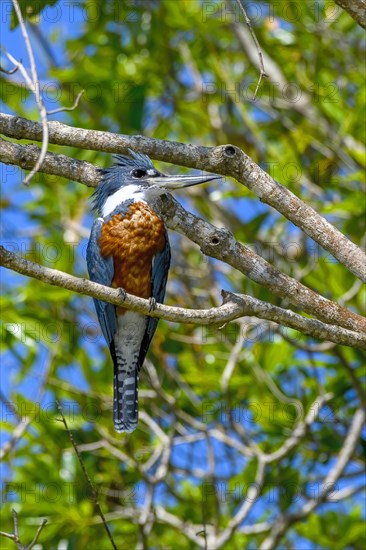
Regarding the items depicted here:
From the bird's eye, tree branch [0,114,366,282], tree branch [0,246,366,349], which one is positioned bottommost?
tree branch [0,246,366,349]

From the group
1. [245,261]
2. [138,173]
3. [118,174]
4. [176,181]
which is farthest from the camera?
[138,173]

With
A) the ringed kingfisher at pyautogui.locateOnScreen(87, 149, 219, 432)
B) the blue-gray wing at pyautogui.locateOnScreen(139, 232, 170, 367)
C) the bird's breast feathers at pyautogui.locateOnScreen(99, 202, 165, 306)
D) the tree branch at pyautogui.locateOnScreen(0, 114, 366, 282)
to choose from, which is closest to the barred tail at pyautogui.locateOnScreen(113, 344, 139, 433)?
the ringed kingfisher at pyautogui.locateOnScreen(87, 149, 219, 432)

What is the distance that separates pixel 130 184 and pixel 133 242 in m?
0.33

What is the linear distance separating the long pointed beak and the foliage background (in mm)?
1071

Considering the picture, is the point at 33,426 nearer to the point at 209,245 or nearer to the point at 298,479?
the point at 298,479

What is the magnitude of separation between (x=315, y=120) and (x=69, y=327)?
2.45 metres

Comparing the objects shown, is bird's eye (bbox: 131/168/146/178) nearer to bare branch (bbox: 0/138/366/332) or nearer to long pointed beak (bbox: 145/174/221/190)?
long pointed beak (bbox: 145/174/221/190)

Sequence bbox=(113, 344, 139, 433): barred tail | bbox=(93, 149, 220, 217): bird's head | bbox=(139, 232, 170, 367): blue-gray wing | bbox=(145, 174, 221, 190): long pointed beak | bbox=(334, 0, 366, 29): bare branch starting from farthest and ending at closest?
bbox=(113, 344, 139, 433): barred tail < bbox=(139, 232, 170, 367): blue-gray wing < bbox=(93, 149, 220, 217): bird's head < bbox=(145, 174, 221, 190): long pointed beak < bbox=(334, 0, 366, 29): bare branch

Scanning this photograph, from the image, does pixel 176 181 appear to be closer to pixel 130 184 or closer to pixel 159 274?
pixel 130 184

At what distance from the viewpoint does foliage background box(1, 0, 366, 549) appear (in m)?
6.56

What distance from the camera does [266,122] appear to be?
Answer: 26.1ft

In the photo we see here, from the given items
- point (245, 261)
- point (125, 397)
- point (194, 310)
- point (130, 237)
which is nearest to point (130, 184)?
point (130, 237)

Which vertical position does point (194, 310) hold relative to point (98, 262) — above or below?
below

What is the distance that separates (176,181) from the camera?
16.7 ft
